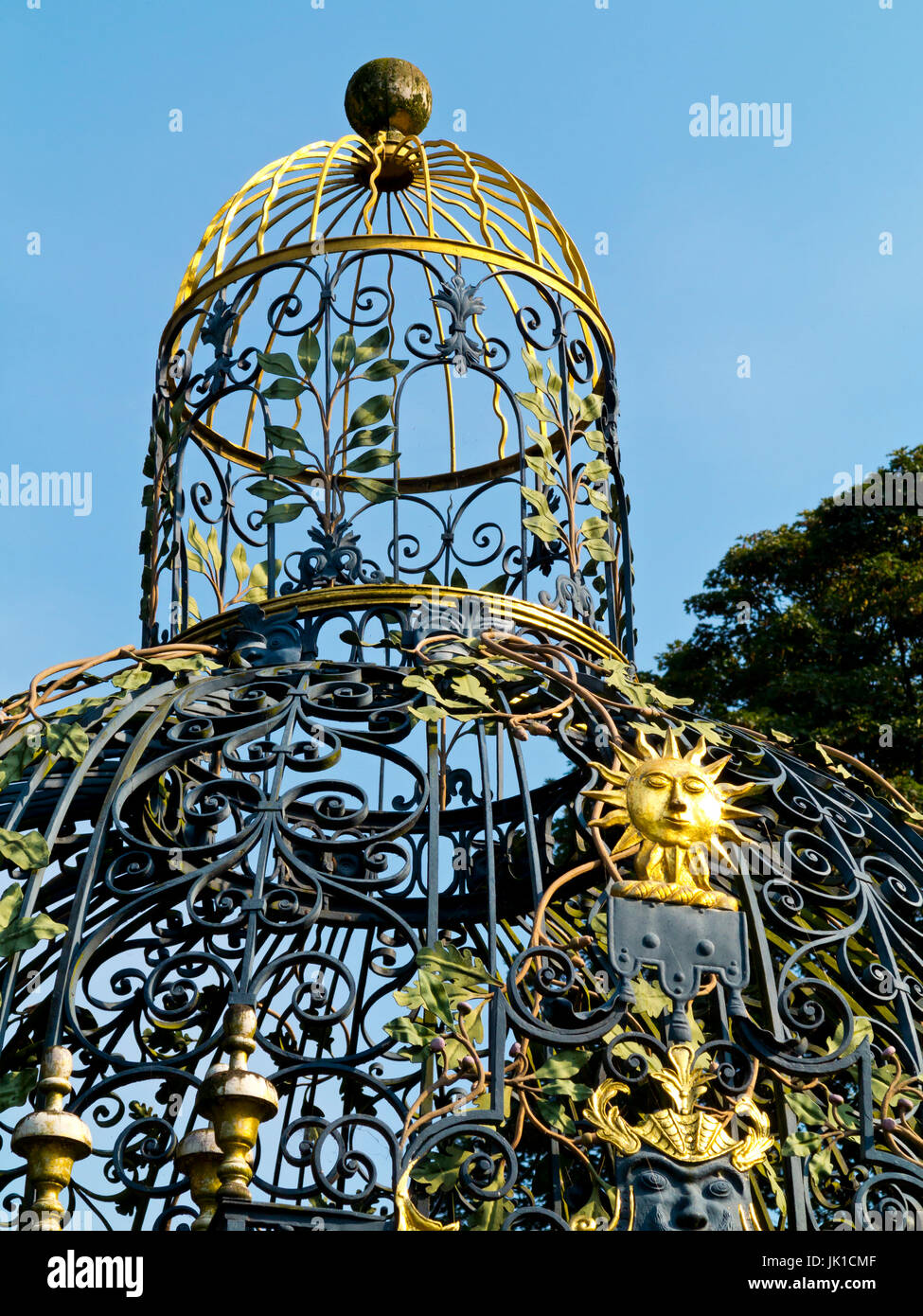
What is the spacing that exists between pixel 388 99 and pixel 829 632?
7881 mm

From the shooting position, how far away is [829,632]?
48.5ft

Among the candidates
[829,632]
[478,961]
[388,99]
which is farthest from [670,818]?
[829,632]

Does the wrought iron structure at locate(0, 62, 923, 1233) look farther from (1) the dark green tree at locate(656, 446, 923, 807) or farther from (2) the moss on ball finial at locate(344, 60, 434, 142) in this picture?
(1) the dark green tree at locate(656, 446, 923, 807)

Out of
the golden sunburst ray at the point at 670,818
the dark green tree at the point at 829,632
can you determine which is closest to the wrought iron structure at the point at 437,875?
the golden sunburst ray at the point at 670,818

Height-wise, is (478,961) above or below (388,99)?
below

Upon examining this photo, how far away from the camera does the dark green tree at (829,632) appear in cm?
1348

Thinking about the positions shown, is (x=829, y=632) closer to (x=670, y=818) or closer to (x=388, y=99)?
(x=388, y=99)

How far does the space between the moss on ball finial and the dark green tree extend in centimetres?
564

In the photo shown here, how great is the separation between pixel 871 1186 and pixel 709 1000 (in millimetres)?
977

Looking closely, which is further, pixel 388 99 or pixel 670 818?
pixel 388 99

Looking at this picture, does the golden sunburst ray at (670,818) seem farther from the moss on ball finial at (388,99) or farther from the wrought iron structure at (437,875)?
the moss on ball finial at (388,99)
